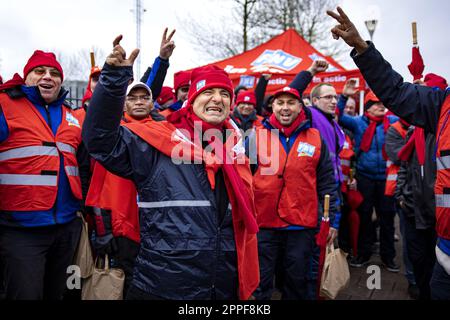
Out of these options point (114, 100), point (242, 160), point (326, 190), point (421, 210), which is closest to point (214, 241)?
point (242, 160)

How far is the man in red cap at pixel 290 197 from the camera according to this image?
133 inches

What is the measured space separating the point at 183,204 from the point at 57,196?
54.1 inches

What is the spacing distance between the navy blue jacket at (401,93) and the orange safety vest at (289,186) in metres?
1.20

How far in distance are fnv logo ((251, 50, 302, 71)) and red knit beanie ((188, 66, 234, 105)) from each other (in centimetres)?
641

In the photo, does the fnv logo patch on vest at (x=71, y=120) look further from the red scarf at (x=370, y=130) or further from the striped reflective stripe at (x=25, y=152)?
the red scarf at (x=370, y=130)

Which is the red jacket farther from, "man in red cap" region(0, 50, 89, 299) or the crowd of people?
"man in red cap" region(0, 50, 89, 299)

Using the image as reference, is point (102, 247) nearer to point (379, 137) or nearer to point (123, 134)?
point (123, 134)

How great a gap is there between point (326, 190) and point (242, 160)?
147 cm

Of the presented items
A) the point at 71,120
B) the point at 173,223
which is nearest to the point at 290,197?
the point at 173,223

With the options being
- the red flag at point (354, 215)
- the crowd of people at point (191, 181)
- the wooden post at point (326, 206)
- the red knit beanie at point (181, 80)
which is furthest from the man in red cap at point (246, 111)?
the wooden post at point (326, 206)

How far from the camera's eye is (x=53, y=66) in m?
3.10

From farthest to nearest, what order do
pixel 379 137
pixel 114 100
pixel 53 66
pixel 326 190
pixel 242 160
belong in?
pixel 379 137 → pixel 326 190 → pixel 53 66 → pixel 242 160 → pixel 114 100

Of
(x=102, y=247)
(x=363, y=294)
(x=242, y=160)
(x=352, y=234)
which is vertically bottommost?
(x=363, y=294)

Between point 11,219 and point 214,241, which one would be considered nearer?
point 214,241
